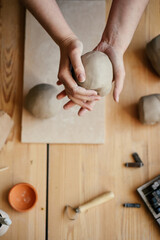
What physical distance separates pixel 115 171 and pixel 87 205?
15 cm

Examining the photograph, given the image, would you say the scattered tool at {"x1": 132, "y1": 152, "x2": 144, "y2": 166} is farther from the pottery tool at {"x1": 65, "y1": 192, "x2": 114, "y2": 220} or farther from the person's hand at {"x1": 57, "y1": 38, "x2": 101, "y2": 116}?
the person's hand at {"x1": 57, "y1": 38, "x2": 101, "y2": 116}

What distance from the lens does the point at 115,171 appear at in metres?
0.95

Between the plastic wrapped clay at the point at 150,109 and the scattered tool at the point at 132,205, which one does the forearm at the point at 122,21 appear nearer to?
the plastic wrapped clay at the point at 150,109

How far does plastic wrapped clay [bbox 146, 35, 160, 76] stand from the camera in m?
0.92

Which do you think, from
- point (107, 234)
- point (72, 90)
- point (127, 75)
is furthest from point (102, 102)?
point (107, 234)

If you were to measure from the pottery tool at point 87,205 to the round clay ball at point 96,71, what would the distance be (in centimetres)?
38

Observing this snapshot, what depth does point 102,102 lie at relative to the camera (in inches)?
38.6

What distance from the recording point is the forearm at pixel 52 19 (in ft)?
2.63

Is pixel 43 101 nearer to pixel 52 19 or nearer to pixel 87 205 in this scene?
pixel 52 19

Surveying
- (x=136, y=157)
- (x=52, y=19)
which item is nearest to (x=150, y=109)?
→ (x=136, y=157)

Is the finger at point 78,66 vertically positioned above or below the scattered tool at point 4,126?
above

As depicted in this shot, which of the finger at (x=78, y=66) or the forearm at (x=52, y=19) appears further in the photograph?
the forearm at (x=52, y=19)

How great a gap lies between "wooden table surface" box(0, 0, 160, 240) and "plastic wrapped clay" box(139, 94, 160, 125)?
0.19ft

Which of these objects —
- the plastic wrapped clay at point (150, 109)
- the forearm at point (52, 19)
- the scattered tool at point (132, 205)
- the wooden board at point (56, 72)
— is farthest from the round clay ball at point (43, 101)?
the scattered tool at point (132, 205)
